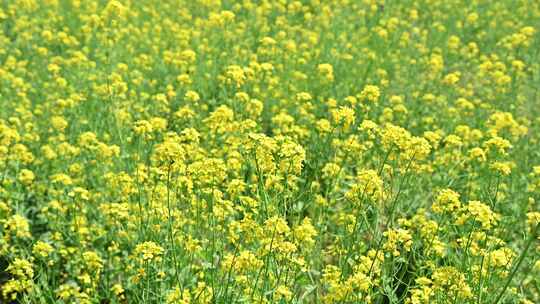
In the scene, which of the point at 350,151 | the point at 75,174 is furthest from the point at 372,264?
the point at 75,174

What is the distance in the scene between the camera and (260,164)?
11.3 feet

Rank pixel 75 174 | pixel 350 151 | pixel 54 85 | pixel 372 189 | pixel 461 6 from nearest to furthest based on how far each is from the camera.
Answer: pixel 372 189 → pixel 350 151 → pixel 75 174 → pixel 54 85 → pixel 461 6

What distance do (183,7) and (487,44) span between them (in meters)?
4.48

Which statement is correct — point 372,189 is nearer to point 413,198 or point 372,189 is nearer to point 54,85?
point 413,198

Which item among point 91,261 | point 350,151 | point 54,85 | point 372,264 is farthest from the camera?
point 54,85

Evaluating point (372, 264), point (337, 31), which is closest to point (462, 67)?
point (337, 31)

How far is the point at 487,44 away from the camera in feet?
28.9

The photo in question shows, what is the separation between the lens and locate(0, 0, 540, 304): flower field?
3.17 metres

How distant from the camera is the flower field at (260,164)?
3172mm

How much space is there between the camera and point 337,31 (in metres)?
7.95

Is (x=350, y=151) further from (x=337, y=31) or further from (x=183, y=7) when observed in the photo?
(x=183, y=7)

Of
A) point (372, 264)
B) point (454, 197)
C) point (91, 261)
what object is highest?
point (454, 197)

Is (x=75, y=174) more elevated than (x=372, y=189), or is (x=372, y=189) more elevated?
(x=372, y=189)

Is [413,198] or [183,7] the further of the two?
[183,7]
